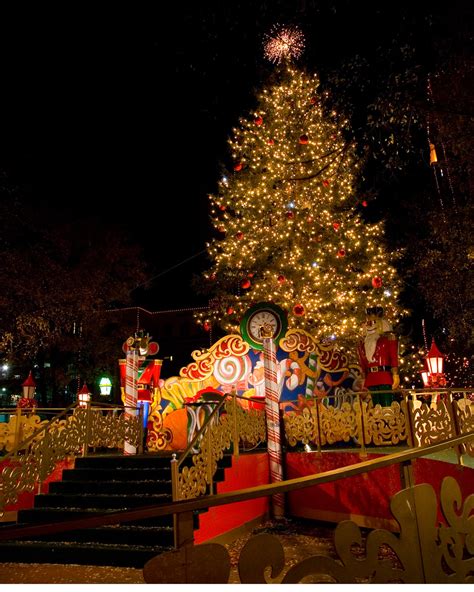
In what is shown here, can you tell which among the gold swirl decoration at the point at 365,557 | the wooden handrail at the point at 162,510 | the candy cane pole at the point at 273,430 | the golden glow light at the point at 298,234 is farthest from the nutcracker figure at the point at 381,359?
the wooden handrail at the point at 162,510

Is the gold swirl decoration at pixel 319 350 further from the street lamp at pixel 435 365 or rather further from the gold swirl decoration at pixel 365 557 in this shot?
the gold swirl decoration at pixel 365 557

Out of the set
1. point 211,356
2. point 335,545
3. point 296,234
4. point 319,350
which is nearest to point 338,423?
point 319,350

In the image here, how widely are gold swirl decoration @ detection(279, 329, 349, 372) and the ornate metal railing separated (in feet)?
8.82

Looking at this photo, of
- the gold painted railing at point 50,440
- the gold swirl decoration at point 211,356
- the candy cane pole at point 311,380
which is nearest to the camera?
the gold painted railing at point 50,440

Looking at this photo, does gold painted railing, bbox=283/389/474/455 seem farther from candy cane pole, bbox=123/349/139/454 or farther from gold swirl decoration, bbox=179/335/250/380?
candy cane pole, bbox=123/349/139/454

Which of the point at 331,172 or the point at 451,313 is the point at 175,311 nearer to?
the point at 331,172

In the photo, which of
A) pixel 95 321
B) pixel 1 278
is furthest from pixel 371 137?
pixel 95 321

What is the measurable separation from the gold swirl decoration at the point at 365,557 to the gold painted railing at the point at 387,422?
378cm

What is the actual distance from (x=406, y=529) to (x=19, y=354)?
1975 centimetres

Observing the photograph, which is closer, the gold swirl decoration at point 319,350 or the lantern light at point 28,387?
the gold swirl decoration at point 319,350

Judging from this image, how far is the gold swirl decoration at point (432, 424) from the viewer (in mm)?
6952

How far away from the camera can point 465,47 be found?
7.94 metres

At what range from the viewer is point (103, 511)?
24.2ft

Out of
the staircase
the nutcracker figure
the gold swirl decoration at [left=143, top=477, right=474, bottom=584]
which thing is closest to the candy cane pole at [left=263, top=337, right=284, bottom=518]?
the staircase
